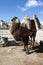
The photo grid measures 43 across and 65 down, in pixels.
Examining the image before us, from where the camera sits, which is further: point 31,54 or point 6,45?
point 6,45

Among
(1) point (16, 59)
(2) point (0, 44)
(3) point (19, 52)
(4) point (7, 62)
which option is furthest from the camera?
(2) point (0, 44)

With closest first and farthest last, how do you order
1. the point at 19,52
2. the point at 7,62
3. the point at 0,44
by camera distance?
the point at 7,62, the point at 19,52, the point at 0,44

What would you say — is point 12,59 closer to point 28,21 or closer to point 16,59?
point 16,59

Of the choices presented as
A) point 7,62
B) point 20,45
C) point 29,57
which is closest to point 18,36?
point 29,57

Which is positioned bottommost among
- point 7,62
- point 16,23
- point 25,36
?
point 7,62

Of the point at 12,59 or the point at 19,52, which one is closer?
the point at 12,59

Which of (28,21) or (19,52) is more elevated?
(28,21)

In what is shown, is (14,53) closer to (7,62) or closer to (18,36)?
(18,36)

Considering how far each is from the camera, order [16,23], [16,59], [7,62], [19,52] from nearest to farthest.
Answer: [7,62] → [16,59] → [16,23] → [19,52]

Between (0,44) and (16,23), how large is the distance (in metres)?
4.27

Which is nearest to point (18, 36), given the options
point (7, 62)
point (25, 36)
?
point (25, 36)

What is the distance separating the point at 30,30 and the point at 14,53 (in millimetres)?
1632

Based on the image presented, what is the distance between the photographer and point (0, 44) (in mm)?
15922

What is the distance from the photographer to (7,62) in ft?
34.0
